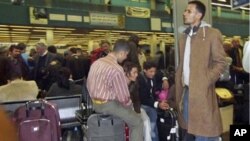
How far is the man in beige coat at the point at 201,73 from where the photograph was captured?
3262 mm

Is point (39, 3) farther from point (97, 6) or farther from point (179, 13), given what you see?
point (179, 13)

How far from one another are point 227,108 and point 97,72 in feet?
7.34

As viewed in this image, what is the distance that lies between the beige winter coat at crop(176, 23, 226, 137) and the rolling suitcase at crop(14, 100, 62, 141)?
1.40 meters

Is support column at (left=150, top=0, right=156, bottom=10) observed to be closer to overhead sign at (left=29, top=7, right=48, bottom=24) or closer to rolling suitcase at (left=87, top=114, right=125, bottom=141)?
overhead sign at (left=29, top=7, right=48, bottom=24)

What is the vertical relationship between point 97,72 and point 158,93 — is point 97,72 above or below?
above

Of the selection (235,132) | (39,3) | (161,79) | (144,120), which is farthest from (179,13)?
(39,3)

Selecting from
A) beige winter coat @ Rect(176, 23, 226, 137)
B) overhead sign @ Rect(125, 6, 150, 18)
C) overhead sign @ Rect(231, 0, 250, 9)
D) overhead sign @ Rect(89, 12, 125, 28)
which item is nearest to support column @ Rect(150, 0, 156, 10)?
overhead sign @ Rect(125, 6, 150, 18)

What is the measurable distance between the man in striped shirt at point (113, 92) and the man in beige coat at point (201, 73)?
0.64 meters

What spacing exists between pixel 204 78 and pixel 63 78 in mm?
1949

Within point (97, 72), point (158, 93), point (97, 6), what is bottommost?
point (158, 93)

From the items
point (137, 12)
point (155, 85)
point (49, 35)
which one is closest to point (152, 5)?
point (137, 12)

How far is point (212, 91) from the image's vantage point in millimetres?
3357

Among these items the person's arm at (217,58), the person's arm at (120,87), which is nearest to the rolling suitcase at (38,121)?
the person's arm at (120,87)

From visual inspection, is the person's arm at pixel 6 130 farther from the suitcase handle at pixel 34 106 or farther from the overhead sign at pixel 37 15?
the overhead sign at pixel 37 15
